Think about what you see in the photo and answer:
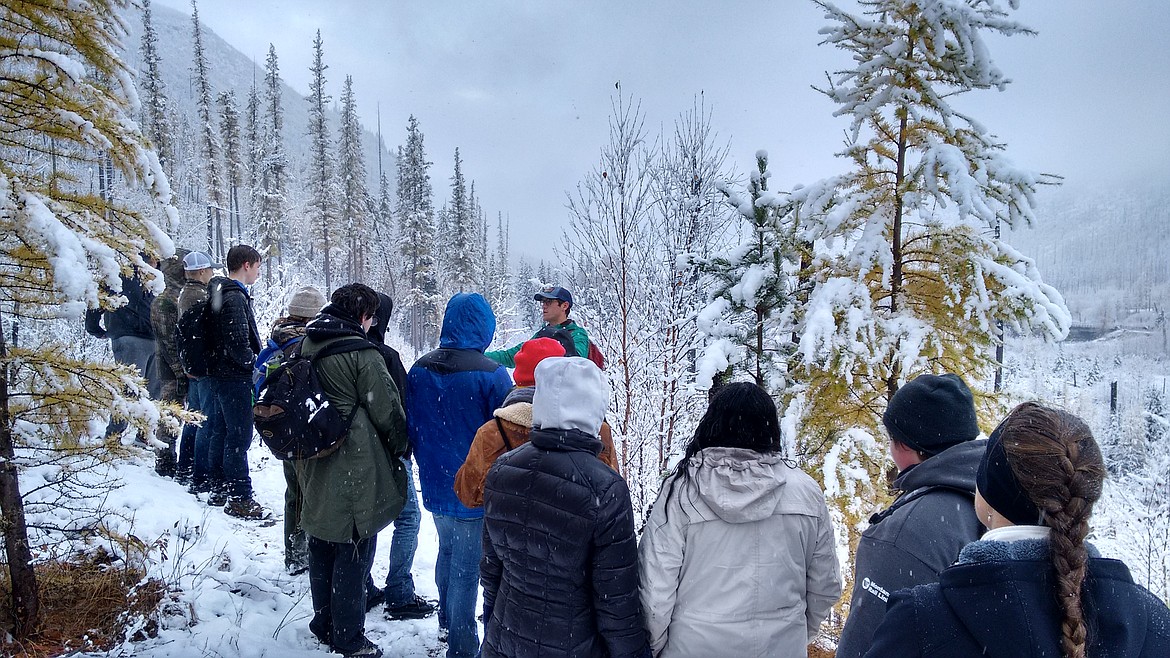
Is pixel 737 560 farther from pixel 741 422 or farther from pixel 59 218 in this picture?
pixel 59 218

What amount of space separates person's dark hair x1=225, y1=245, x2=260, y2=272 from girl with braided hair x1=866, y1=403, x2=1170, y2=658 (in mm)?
5510

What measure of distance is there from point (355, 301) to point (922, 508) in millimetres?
3314

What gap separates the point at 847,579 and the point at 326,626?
14.4ft

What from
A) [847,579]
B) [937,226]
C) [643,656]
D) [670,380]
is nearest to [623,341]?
[670,380]

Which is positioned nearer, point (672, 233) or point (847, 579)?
point (847, 579)

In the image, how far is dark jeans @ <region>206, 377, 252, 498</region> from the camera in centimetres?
511

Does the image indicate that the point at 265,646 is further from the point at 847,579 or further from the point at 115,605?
the point at 847,579

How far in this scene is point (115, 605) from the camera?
335 cm

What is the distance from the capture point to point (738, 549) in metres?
2.36

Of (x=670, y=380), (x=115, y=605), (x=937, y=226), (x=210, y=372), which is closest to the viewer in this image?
(x=115, y=605)

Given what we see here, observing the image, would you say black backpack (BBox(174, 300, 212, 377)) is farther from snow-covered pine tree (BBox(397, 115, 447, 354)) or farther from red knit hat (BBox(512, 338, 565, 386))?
snow-covered pine tree (BBox(397, 115, 447, 354))

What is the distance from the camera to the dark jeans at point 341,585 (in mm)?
3494

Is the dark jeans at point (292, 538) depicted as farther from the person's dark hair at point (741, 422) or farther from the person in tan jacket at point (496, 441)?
the person's dark hair at point (741, 422)

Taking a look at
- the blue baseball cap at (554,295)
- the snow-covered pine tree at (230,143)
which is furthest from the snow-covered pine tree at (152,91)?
the blue baseball cap at (554,295)
